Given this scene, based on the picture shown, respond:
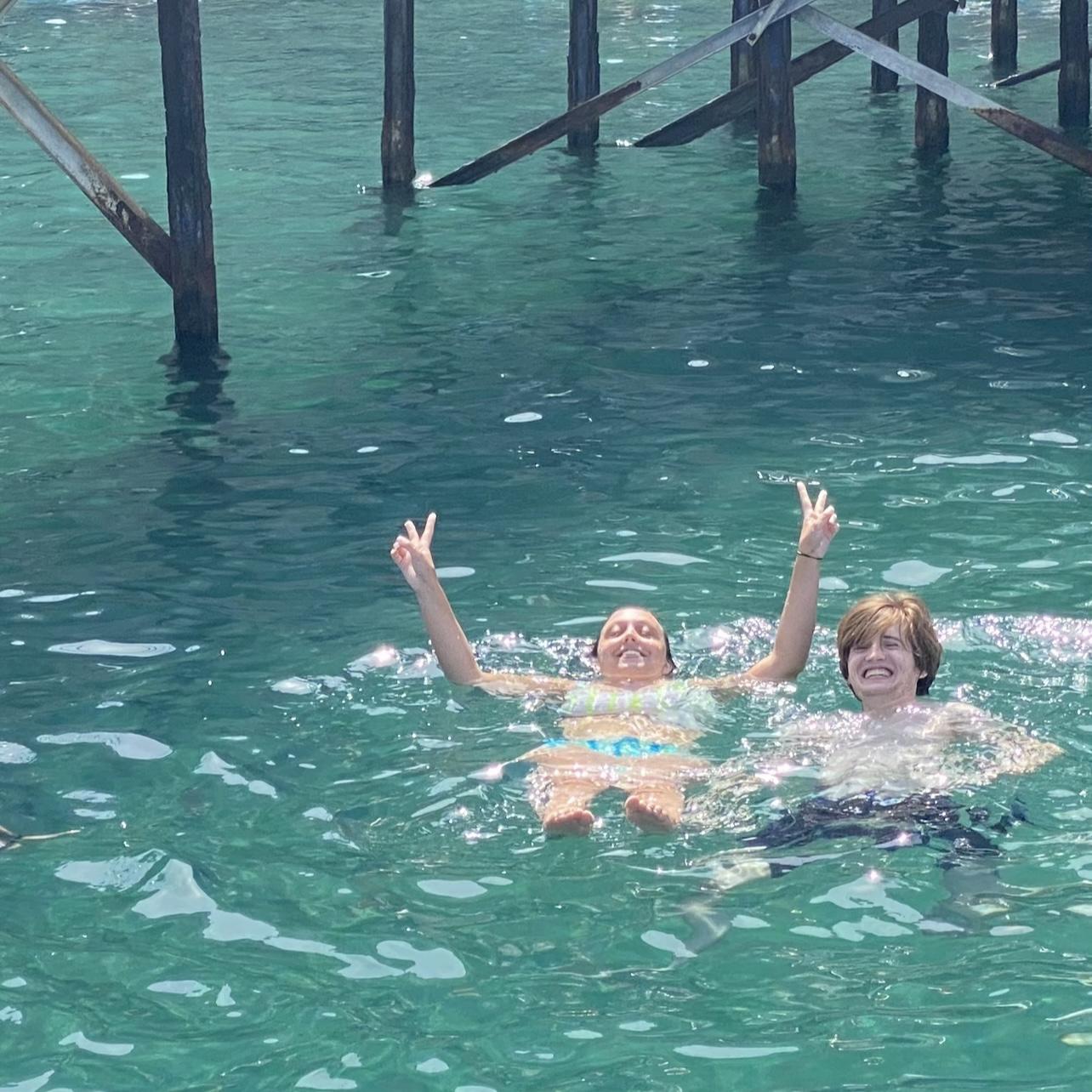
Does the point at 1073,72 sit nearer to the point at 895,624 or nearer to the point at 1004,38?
the point at 1004,38

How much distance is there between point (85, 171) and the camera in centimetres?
1102

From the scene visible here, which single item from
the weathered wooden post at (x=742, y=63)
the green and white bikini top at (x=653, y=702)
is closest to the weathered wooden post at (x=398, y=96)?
the weathered wooden post at (x=742, y=63)

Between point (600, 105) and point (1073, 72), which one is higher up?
point (600, 105)

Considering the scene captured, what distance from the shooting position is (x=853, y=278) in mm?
13289

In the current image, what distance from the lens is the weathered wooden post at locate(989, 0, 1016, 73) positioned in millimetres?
22438

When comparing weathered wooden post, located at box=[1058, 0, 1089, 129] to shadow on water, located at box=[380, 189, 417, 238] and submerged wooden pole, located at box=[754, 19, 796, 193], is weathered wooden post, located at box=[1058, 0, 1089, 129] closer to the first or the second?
submerged wooden pole, located at box=[754, 19, 796, 193]

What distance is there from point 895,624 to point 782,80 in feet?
30.2

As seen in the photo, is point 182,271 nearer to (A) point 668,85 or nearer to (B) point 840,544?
(B) point 840,544

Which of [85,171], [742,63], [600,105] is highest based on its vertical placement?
[85,171]

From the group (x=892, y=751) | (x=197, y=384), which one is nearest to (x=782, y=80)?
(x=197, y=384)

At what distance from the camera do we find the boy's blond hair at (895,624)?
651 cm

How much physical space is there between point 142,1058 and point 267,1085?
1.22 feet

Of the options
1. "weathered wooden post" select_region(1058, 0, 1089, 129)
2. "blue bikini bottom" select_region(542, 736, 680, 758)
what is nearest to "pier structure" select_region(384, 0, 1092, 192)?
"weathered wooden post" select_region(1058, 0, 1089, 129)

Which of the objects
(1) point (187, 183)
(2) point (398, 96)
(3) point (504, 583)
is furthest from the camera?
(2) point (398, 96)
